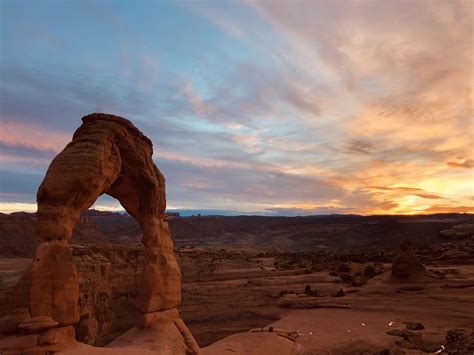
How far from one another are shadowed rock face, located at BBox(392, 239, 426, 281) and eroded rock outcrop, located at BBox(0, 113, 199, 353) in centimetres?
1906

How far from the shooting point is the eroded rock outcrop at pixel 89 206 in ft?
27.0

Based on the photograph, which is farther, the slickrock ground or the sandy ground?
the slickrock ground

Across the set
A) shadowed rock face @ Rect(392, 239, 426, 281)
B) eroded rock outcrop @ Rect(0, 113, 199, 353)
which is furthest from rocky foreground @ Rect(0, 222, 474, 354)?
eroded rock outcrop @ Rect(0, 113, 199, 353)

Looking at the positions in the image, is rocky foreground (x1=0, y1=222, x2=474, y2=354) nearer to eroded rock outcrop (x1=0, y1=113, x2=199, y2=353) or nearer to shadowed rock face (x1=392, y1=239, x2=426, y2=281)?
shadowed rock face (x1=392, y1=239, x2=426, y2=281)

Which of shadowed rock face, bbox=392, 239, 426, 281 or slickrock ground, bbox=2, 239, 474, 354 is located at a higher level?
shadowed rock face, bbox=392, 239, 426, 281

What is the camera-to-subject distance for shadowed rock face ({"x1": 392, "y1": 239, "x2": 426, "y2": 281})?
999 inches

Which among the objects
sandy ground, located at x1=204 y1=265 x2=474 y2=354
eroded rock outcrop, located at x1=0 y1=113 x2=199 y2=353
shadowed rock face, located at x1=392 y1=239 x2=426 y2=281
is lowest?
sandy ground, located at x1=204 y1=265 x2=474 y2=354

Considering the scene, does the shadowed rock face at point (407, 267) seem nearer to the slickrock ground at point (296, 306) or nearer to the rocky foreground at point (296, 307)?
the rocky foreground at point (296, 307)

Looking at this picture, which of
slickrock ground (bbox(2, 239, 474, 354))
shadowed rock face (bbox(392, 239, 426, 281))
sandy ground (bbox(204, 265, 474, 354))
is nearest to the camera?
sandy ground (bbox(204, 265, 474, 354))

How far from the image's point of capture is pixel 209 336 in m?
18.0

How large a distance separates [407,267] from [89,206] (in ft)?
74.1

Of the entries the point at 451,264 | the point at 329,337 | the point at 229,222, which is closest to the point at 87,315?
the point at 329,337

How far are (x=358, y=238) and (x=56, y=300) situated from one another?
84634 millimetres

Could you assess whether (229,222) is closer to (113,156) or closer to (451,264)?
(451,264)
